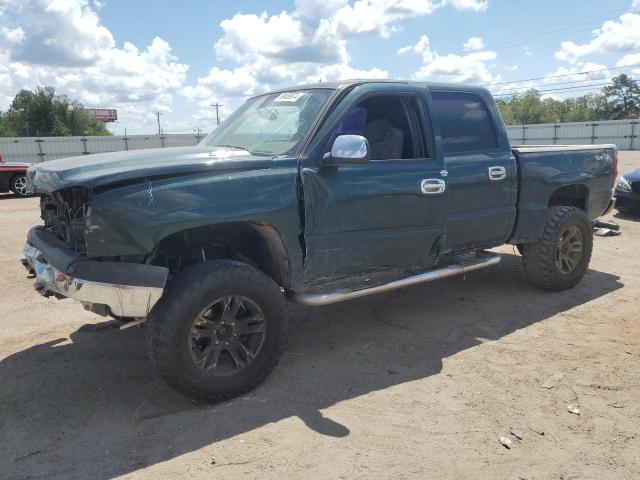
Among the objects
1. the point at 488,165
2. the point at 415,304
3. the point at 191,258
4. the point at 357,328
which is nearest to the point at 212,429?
the point at 191,258

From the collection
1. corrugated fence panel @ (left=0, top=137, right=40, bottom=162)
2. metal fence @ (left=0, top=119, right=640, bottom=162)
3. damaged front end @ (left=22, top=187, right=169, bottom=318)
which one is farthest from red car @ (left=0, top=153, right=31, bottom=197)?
corrugated fence panel @ (left=0, top=137, right=40, bottom=162)

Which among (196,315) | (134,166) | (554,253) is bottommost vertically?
(554,253)

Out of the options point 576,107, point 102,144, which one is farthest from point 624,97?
point 102,144

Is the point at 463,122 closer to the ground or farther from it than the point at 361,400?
farther from it

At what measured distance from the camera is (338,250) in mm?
3932

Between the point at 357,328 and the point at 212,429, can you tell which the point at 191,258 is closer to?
the point at 212,429

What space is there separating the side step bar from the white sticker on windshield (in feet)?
5.03

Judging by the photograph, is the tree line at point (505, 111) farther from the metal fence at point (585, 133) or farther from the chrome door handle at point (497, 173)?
the chrome door handle at point (497, 173)

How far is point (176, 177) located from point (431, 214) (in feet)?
6.84

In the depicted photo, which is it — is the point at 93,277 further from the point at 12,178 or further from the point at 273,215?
the point at 12,178

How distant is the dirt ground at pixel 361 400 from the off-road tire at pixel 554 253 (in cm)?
30

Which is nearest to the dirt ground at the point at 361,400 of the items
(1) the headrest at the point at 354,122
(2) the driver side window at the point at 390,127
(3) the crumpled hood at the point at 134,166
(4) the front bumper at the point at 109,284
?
(4) the front bumper at the point at 109,284

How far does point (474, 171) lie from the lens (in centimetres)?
473

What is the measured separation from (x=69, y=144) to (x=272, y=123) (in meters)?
30.2
